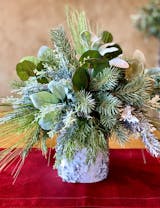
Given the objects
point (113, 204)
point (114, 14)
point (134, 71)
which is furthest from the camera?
point (114, 14)

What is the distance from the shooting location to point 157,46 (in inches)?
124

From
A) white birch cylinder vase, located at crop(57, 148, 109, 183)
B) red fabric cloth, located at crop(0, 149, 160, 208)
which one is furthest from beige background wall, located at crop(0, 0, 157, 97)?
white birch cylinder vase, located at crop(57, 148, 109, 183)

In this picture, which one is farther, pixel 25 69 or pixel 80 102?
pixel 25 69

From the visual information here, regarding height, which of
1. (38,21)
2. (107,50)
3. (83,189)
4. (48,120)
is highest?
(38,21)

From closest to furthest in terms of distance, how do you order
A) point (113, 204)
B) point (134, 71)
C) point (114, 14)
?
1. point (113, 204)
2. point (134, 71)
3. point (114, 14)

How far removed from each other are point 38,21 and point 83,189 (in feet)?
8.02

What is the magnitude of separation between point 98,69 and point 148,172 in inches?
14.2

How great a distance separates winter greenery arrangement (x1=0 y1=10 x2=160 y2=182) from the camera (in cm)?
78

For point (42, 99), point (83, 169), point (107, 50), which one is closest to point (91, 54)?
point (107, 50)

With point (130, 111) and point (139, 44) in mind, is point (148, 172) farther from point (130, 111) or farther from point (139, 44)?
point (139, 44)

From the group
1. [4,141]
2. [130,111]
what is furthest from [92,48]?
[4,141]

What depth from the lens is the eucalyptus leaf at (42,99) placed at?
2.61ft

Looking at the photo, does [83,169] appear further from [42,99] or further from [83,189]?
[42,99]

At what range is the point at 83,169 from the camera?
0.85 m
